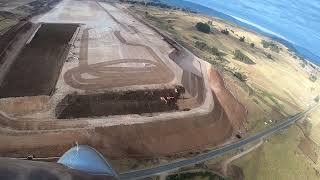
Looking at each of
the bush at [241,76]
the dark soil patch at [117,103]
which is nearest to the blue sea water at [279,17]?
the bush at [241,76]

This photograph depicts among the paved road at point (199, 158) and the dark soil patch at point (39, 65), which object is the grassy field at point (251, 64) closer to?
the paved road at point (199, 158)

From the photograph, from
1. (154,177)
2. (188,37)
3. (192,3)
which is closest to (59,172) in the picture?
(154,177)

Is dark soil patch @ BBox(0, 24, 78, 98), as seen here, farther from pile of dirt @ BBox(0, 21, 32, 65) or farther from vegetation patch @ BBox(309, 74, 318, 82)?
vegetation patch @ BBox(309, 74, 318, 82)

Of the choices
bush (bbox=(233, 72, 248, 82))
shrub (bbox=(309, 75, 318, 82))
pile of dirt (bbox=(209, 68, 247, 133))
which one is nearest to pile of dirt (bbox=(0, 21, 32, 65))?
pile of dirt (bbox=(209, 68, 247, 133))

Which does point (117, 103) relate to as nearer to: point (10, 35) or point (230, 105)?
point (230, 105)

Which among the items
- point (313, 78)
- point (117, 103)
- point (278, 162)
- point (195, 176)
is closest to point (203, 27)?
point (313, 78)

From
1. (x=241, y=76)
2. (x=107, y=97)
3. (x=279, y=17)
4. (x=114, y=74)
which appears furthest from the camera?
(x=279, y=17)
